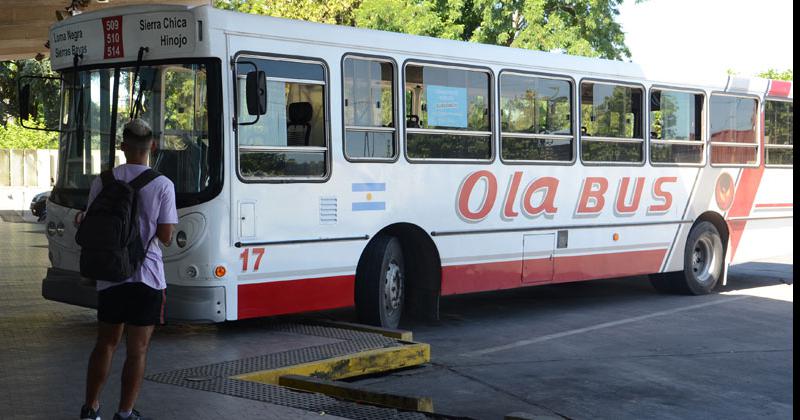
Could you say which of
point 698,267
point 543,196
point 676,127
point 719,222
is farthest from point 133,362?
point 719,222

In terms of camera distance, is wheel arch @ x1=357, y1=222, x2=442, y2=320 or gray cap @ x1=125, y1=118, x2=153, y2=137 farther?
wheel arch @ x1=357, y1=222, x2=442, y2=320

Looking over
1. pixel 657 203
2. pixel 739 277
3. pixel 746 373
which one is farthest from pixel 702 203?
pixel 746 373

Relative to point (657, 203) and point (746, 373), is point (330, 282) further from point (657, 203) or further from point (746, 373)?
point (657, 203)

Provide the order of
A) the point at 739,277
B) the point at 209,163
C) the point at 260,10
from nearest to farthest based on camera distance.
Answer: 1. the point at 209,163
2. the point at 739,277
3. the point at 260,10

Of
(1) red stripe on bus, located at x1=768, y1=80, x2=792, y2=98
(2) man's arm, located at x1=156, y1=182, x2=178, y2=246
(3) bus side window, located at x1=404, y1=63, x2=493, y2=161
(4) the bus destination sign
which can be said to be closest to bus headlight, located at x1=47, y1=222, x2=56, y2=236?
(4) the bus destination sign

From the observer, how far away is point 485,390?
28.5ft

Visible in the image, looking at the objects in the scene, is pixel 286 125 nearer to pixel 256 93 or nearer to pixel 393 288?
pixel 256 93

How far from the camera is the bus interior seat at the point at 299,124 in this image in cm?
1011

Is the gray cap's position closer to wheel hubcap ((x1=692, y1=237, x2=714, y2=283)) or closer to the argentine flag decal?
the argentine flag decal

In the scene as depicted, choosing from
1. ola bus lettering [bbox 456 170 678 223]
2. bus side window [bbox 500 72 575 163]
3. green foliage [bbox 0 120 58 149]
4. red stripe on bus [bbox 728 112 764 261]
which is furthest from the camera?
green foliage [bbox 0 120 58 149]

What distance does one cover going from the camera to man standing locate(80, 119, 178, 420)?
6.25 m

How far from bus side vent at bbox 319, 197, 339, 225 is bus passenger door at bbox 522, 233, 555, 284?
9.10ft

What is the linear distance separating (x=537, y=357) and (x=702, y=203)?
5.70 meters

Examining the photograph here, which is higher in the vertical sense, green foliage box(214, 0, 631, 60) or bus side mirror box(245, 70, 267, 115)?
green foliage box(214, 0, 631, 60)
